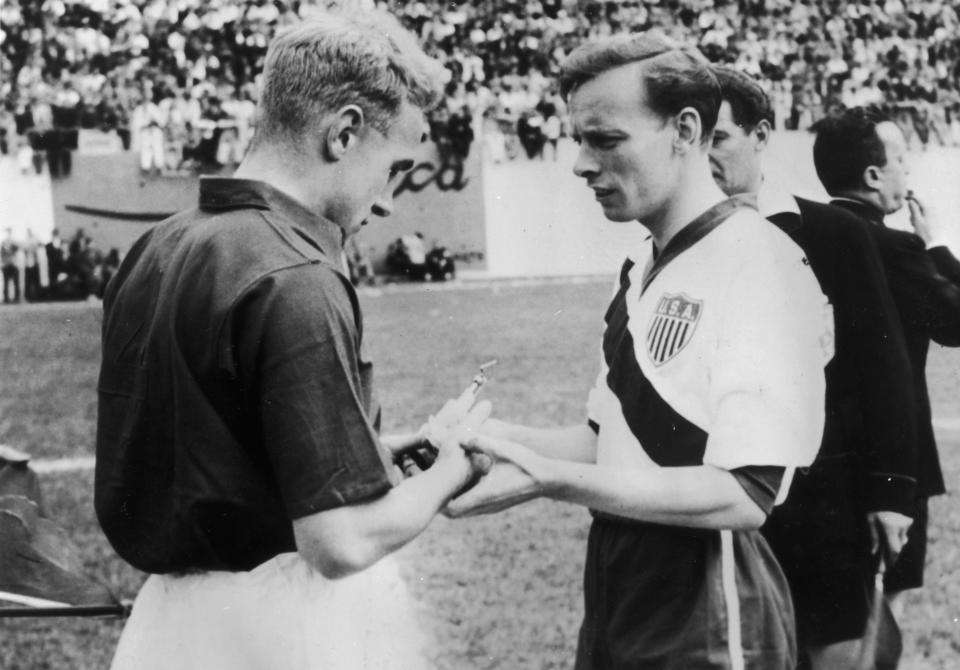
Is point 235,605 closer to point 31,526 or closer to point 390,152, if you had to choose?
point 390,152

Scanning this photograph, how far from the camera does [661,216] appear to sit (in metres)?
2.04

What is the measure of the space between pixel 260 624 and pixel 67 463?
18.4 feet

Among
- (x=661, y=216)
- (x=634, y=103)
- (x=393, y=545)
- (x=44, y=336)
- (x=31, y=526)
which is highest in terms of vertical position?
(x=634, y=103)

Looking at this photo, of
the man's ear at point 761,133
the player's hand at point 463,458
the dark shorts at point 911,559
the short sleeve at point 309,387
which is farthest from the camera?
the dark shorts at point 911,559

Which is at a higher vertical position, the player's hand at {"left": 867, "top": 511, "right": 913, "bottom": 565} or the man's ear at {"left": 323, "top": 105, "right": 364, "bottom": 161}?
the man's ear at {"left": 323, "top": 105, "right": 364, "bottom": 161}

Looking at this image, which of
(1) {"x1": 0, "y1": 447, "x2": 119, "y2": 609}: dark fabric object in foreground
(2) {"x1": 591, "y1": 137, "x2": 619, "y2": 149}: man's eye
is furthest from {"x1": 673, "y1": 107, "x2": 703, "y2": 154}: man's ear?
(1) {"x1": 0, "y1": 447, "x2": 119, "y2": 609}: dark fabric object in foreground

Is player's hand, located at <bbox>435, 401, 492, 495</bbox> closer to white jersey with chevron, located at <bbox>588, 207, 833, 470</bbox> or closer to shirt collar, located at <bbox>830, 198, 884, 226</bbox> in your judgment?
white jersey with chevron, located at <bbox>588, 207, 833, 470</bbox>

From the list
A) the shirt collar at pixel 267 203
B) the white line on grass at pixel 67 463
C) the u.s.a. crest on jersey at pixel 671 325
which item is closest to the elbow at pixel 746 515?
the u.s.a. crest on jersey at pixel 671 325

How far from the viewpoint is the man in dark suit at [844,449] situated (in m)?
2.63

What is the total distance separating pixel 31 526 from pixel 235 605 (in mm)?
1699

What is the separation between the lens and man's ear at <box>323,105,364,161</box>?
5.23 ft

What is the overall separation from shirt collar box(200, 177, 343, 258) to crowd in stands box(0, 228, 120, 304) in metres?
15.2

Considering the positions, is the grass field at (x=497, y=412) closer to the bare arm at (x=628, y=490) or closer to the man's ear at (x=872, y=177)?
the man's ear at (x=872, y=177)

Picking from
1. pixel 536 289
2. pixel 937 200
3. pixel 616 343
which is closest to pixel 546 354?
pixel 536 289
